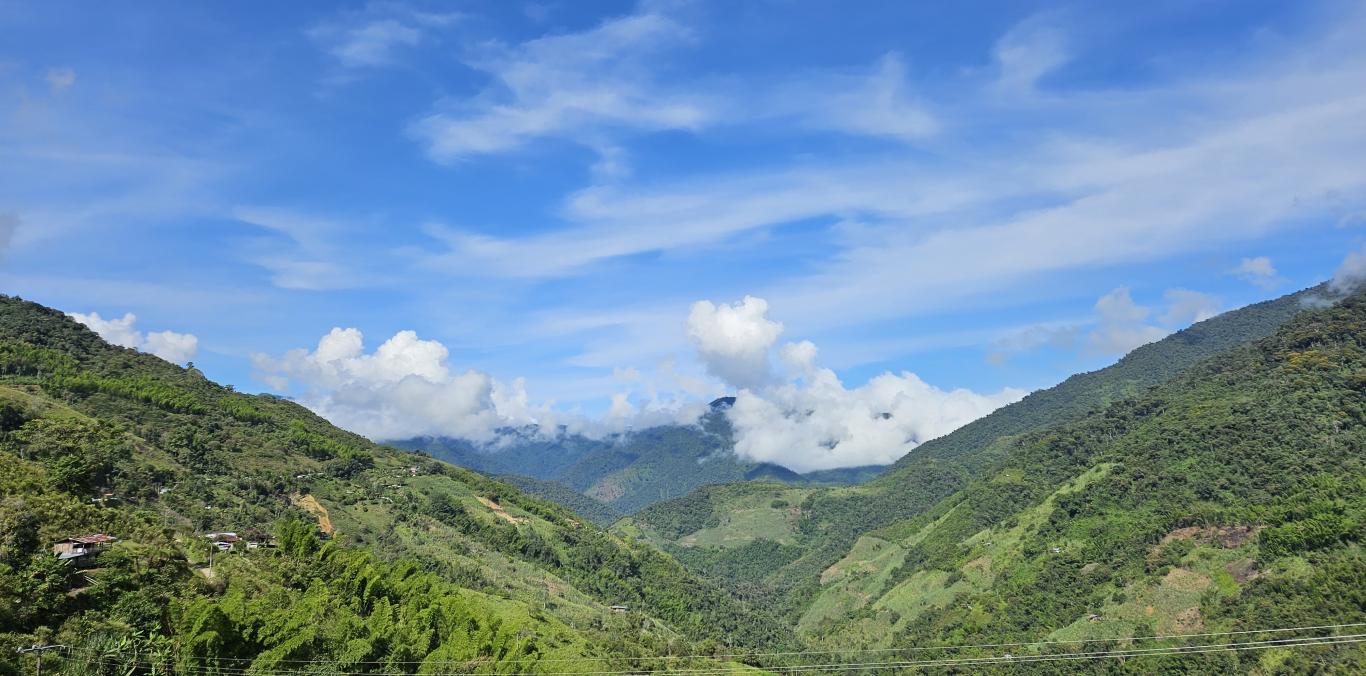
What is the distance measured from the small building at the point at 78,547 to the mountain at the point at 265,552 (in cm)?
22

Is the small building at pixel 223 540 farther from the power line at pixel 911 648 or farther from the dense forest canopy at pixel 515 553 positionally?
the power line at pixel 911 648

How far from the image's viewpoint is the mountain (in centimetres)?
5038

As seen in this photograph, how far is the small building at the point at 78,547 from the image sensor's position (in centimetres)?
5362

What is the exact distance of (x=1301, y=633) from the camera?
9500 centimetres

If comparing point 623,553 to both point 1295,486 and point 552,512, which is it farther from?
point 1295,486

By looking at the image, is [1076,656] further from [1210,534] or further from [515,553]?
[515,553]

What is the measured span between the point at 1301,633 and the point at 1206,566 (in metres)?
29.2

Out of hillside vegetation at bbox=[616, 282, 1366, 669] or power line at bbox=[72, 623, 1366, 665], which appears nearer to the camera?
power line at bbox=[72, 623, 1366, 665]

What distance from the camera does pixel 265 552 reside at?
80938mm

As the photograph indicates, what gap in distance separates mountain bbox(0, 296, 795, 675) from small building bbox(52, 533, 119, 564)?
221 mm

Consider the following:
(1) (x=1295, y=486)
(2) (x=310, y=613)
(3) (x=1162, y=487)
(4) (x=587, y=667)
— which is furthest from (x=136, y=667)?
(3) (x=1162, y=487)

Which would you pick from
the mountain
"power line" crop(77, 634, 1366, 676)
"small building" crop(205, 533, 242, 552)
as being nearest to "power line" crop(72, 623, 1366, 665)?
the mountain

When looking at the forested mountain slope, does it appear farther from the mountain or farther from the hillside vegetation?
the mountain

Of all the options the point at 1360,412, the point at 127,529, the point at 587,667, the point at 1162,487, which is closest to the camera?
the point at 127,529
